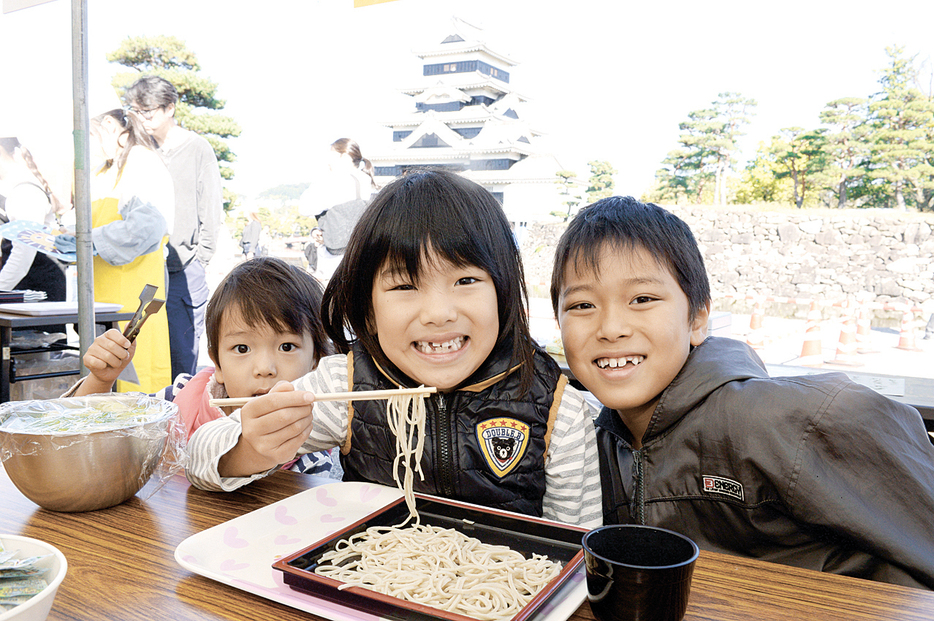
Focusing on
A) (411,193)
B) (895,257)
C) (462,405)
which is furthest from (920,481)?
(895,257)

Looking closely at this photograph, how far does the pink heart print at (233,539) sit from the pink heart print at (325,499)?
0.60ft

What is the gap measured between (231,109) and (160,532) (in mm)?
9781

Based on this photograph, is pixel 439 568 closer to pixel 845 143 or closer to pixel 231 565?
pixel 231 565

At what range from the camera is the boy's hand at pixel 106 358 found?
147 centimetres

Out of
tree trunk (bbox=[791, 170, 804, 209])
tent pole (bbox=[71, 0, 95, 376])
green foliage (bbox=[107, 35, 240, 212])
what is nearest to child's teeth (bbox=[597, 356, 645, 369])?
tent pole (bbox=[71, 0, 95, 376])

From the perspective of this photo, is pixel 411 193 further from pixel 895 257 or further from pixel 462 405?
pixel 895 257

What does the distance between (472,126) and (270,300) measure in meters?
12.4

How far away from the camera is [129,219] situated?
13.7 feet

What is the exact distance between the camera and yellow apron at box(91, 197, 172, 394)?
14.2 feet

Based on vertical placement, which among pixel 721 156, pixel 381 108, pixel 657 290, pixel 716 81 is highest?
pixel 381 108

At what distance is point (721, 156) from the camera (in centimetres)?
727

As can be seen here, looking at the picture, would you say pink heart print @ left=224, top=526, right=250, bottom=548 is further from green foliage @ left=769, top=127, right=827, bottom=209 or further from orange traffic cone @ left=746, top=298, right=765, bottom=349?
green foliage @ left=769, top=127, right=827, bottom=209

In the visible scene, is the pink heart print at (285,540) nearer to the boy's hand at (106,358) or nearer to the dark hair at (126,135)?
the boy's hand at (106,358)

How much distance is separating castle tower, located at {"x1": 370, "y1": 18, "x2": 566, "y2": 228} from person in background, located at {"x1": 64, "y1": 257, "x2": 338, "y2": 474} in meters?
9.47
